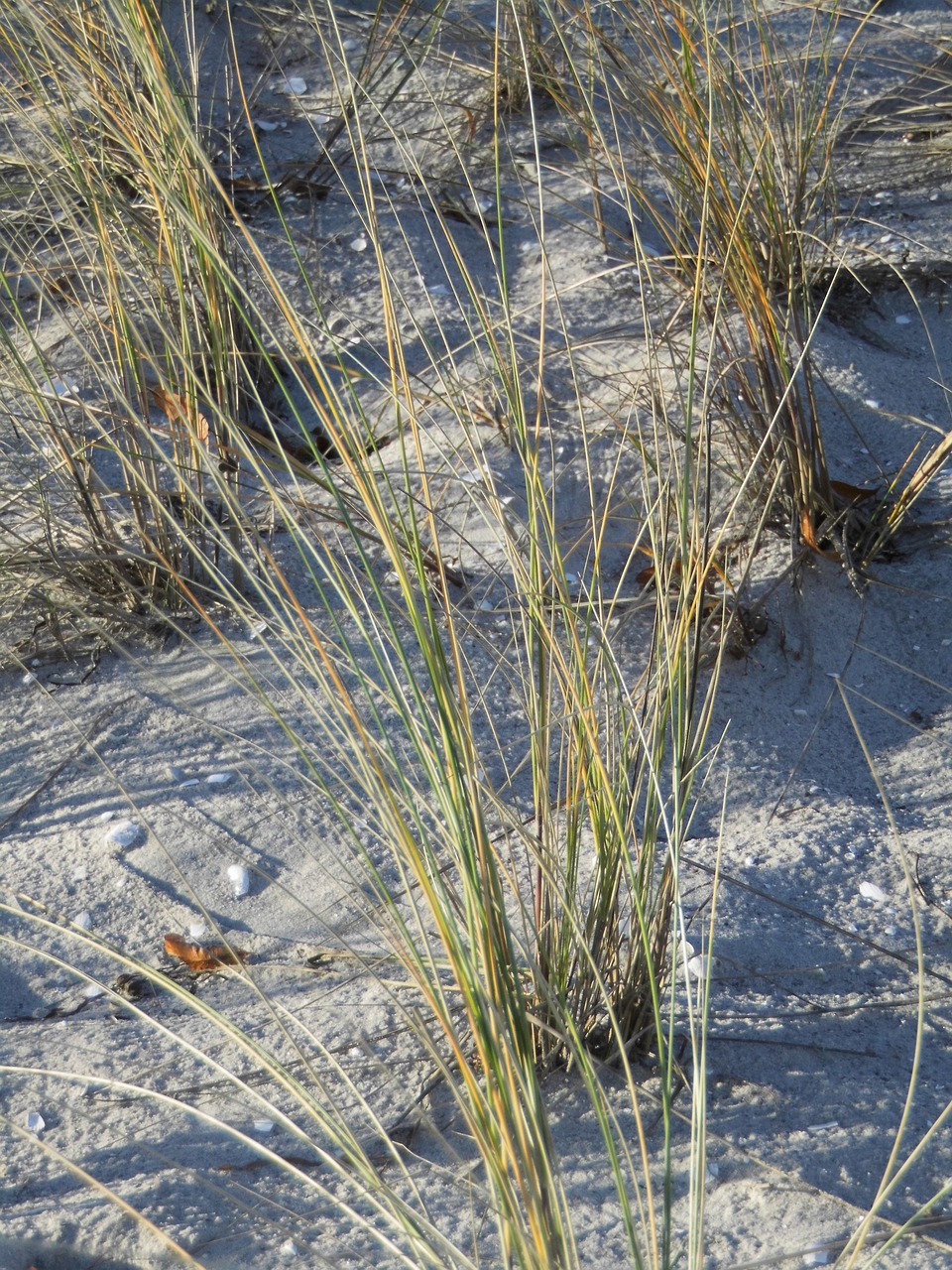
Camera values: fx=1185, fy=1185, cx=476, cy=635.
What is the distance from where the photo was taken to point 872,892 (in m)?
1.78

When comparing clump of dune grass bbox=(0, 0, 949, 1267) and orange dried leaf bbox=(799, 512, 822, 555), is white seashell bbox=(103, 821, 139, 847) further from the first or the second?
orange dried leaf bbox=(799, 512, 822, 555)

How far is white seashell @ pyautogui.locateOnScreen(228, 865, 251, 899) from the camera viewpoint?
195cm

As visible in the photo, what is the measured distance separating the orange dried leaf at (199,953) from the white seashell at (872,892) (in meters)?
0.94

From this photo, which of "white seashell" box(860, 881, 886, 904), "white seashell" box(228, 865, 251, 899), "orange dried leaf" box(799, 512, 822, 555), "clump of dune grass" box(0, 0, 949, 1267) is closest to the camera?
"clump of dune grass" box(0, 0, 949, 1267)

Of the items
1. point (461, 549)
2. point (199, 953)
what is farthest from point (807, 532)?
point (199, 953)

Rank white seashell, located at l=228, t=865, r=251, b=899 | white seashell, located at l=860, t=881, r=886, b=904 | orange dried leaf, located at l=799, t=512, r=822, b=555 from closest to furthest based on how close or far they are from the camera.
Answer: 1. white seashell, located at l=860, t=881, r=886, b=904
2. white seashell, located at l=228, t=865, r=251, b=899
3. orange dried leaf, located at l=799, t=512, r=822, b=555

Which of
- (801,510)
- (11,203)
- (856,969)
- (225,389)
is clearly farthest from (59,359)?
(856,969)

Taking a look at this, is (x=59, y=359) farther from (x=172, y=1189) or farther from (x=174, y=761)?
(x=172, y=1189)

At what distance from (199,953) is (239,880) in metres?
0.17

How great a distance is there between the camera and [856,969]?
164 cm

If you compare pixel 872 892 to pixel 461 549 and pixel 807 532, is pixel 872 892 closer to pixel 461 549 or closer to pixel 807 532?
pixel 807 532

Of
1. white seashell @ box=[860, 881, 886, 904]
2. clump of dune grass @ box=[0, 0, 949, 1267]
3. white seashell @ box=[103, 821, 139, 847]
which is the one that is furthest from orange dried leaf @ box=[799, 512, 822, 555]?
white seashell @ box=[103, 821, 139, 847]

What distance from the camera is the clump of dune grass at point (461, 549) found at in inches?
43.5

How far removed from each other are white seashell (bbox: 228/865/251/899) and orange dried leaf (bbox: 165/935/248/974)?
0.41 feet
